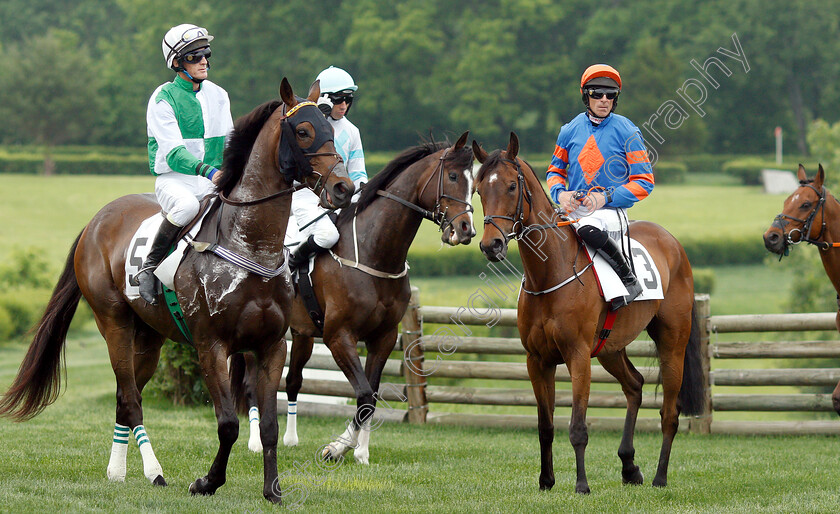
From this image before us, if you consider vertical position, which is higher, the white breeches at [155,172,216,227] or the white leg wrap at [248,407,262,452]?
the white breeches at [155,172,216,227]

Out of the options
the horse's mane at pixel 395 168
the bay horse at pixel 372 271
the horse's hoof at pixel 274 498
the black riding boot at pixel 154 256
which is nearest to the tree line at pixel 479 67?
the horse's mane at pixel 395 168

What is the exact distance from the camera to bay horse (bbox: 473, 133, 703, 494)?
543 cm

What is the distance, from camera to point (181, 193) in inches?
215

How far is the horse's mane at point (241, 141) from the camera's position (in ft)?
16.9

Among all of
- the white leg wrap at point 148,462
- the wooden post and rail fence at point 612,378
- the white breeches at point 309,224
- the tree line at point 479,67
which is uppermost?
the tree line at point 479,67

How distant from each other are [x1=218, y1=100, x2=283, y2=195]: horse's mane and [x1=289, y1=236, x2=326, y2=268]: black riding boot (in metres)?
1.79

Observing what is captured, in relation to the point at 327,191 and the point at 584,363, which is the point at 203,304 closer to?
the point at 327,191

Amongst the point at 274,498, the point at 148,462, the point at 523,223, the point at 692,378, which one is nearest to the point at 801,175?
the point at 692,378

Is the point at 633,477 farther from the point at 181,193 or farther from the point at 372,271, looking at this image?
the point at 181,193

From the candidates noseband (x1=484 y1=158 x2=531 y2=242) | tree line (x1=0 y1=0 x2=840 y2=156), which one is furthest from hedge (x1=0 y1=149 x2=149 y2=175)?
→ noseband (x1=484 y1=158 x2=531 y2=242)

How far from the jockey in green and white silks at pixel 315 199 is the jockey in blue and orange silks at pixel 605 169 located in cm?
176

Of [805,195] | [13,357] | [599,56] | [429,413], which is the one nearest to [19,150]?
[599,56]

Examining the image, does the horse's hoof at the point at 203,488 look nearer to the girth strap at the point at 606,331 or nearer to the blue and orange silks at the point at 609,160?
the girth strap at the point at 606,331

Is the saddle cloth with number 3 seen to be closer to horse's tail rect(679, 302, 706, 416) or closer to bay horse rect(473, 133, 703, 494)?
bay horse rect(473, 133, 703, 494)
